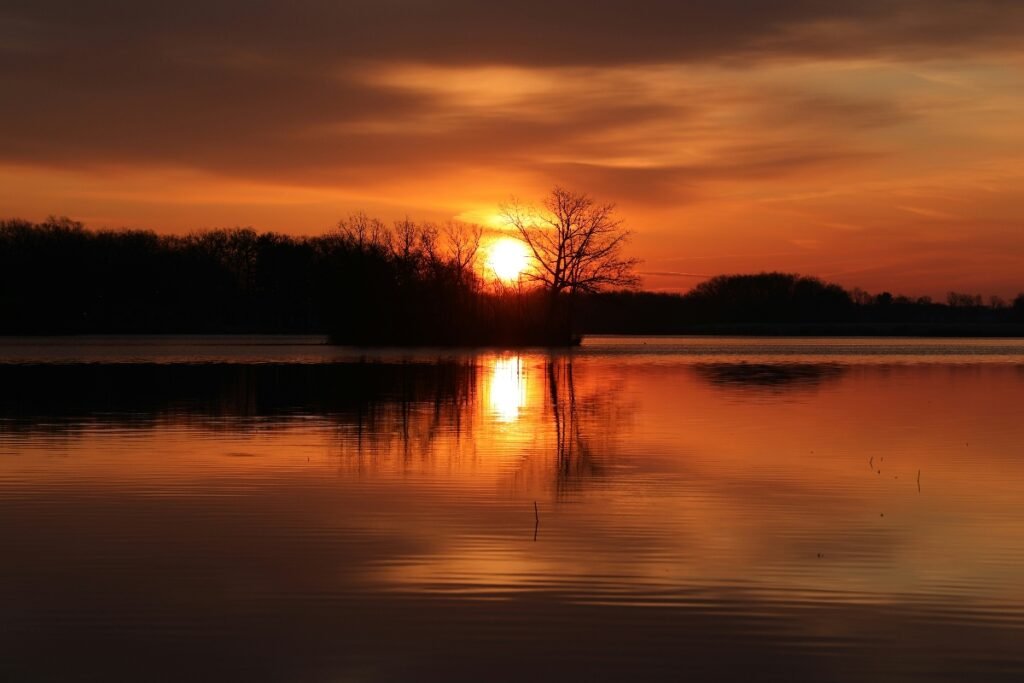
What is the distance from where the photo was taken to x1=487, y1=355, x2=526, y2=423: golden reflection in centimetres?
3048

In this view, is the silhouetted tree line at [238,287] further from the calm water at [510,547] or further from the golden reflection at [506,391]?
the calm water at [510,547]

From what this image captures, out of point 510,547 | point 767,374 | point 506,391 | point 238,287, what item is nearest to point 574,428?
point 506,391

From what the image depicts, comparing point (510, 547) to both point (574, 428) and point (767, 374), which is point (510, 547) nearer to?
point (574, 428)

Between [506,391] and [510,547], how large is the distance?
26599 millimetres

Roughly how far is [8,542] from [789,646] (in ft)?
26.4

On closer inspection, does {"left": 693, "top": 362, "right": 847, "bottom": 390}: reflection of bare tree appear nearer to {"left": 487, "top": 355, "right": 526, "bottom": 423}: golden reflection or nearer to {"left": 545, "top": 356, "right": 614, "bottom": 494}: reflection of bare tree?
{"left": 545, "top": 356, "right": 614, "bottom": 494}: reflection of bare tree

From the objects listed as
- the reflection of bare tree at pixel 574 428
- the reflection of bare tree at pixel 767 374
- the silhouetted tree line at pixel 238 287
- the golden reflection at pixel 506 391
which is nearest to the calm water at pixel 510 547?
the reflection of bare tree at pixel 574 428

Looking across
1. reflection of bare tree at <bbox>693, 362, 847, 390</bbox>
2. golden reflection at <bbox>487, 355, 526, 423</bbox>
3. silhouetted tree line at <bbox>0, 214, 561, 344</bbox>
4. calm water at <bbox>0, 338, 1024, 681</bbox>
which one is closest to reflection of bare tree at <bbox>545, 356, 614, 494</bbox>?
calm water at <bbox>0, 338, 1024, 681</bbox>

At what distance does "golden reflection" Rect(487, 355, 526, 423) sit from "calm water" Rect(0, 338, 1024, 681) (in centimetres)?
227

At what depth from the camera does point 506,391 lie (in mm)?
39094

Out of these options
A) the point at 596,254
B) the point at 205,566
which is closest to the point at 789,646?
the point at 205,566

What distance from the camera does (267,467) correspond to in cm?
1894

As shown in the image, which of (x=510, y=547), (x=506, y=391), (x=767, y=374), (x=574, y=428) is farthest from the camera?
(x=767, y=374)

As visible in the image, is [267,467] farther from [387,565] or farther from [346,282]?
[346,282]
